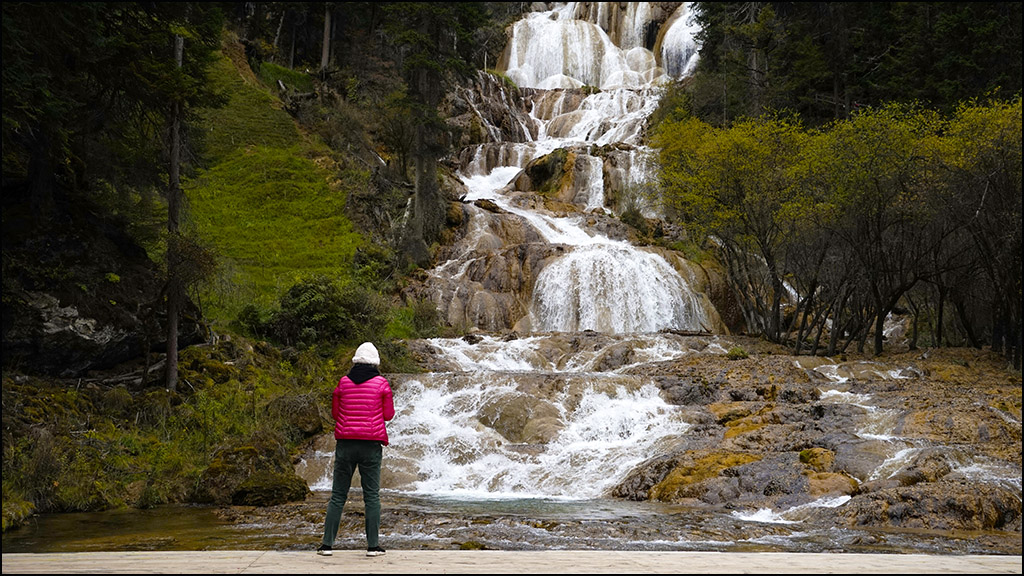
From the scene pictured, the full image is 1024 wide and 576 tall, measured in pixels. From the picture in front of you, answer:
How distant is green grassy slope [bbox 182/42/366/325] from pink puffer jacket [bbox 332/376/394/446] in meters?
15.9

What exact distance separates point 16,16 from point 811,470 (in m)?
13.8

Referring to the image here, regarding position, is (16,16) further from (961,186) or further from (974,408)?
(961,186)

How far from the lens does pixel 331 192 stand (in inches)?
1357

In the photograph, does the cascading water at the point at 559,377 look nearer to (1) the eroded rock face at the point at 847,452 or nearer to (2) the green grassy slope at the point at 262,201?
(1) the eroded rock face at the point at 847,452

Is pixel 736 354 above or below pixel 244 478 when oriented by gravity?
above

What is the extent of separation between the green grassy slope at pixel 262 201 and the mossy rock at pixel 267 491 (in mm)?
10798

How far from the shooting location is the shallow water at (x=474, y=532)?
7.36 meters

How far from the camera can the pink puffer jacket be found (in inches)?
236

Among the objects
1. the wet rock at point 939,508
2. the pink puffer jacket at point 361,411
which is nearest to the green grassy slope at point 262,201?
the pink puffer jacket at point 361,411

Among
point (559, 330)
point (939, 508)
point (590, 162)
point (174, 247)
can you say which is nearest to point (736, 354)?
point (559, 330)

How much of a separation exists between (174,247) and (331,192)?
20.3 meters

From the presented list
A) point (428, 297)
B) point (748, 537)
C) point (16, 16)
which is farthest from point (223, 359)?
point (748, 537)

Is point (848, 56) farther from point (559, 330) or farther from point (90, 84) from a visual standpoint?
point (90, 84)

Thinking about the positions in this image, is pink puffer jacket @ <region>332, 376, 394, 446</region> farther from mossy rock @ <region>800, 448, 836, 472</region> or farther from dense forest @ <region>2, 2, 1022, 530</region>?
mossy rock @ <region>800, 448, 836, 472</region>
